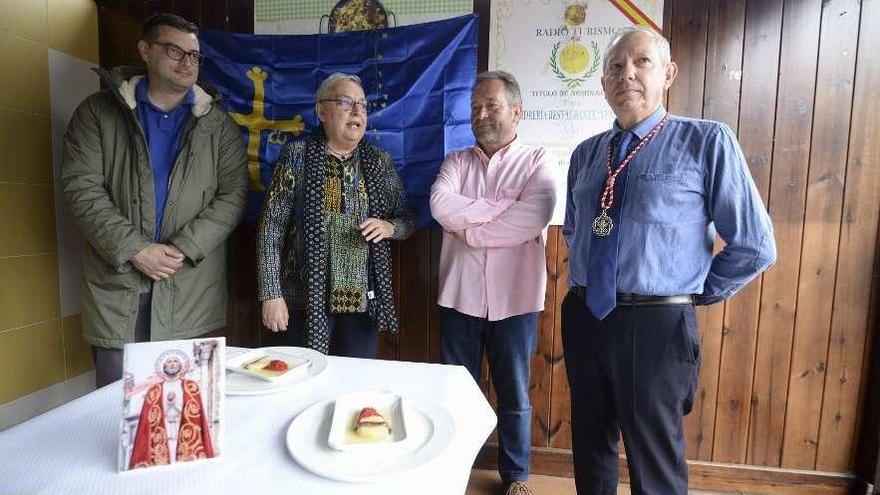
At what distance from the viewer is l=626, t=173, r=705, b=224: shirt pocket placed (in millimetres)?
1273

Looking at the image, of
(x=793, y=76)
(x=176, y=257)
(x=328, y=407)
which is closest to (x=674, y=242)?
(x=328, y=407)

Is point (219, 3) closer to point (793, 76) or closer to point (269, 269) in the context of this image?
point (269, 269)

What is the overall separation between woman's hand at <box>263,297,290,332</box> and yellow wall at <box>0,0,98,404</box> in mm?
1269

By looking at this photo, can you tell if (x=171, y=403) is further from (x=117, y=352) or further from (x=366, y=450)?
(x=117, y=352)

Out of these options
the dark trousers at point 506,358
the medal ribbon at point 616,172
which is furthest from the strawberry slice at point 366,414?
the dark trousers at point 506,358

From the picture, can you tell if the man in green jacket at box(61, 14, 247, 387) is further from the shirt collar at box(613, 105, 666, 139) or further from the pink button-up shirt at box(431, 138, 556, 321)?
the shirt collar at box(613, 105, 666, 139)

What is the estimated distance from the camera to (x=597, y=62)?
1989 mm

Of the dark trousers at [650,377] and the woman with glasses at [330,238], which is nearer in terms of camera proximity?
the dark trousers at [650,377]

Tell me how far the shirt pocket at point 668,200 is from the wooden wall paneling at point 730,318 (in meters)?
0.81

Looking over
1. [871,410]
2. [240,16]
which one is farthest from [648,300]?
[240,16]

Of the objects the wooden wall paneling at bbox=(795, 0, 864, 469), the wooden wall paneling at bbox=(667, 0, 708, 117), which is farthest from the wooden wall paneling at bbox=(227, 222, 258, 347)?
the wooden wall paneling at bbox=(795, 0, 864, 469)

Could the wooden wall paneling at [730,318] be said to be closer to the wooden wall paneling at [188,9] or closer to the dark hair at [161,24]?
the dark hair at [161,24]

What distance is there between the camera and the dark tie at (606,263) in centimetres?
132

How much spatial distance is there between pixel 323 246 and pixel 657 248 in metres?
1.07
